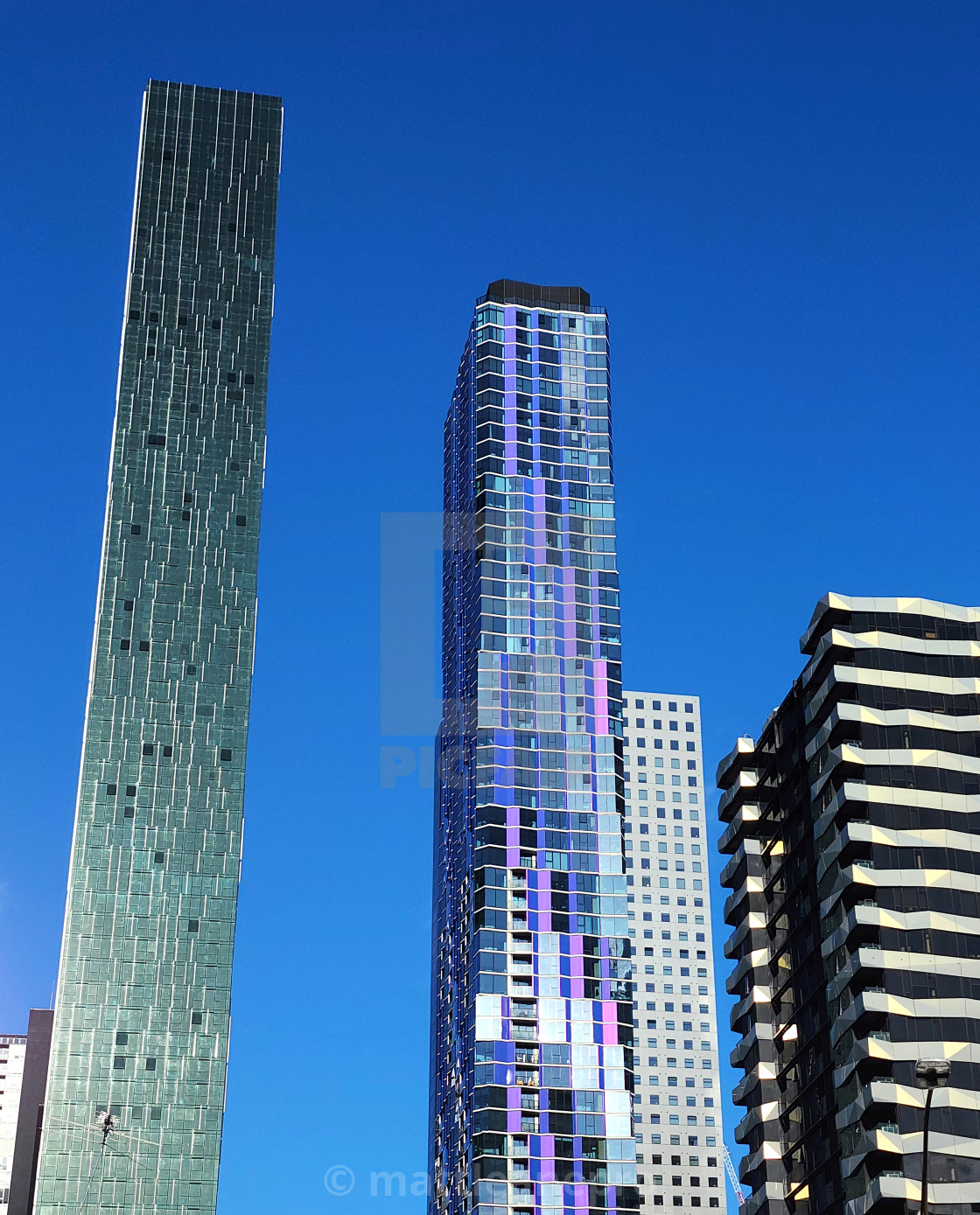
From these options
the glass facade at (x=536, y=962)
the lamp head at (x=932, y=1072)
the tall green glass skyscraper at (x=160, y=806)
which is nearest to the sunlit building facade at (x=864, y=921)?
the glass facade at (x=536, y=962)

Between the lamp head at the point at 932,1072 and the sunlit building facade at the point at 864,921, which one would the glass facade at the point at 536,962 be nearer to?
the sunlit building facade at the point at 864,921

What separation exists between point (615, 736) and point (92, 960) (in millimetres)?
63293

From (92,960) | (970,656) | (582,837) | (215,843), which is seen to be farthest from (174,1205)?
(970,656)

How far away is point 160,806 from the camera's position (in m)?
176

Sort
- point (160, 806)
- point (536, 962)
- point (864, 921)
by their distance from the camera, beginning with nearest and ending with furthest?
point (864, 921) → point (160, 806) → point (536, 962)

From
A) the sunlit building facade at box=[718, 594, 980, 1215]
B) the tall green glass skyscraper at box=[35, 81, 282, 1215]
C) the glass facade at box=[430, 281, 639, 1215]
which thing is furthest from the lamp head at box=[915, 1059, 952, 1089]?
the glass facade at box=[430, 281, 639, 1215]

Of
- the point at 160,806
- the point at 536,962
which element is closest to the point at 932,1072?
the point at 536,962

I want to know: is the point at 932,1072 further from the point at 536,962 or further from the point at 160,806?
the point at 160,806

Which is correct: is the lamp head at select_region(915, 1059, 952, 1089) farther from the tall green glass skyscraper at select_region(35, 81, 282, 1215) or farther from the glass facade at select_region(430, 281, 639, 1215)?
the glass facade at select_region(430, 281, 639, 1215)

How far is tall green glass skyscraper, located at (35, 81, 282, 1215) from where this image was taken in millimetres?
160875

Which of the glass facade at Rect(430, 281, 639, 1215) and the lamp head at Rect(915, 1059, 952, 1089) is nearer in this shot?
the lamp head at Rect(915, 1059, 952, 1089)

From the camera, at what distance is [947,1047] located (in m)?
115

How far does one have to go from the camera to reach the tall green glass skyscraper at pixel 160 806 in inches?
6334

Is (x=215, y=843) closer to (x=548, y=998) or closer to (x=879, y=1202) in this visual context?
(x=548, y=998)
